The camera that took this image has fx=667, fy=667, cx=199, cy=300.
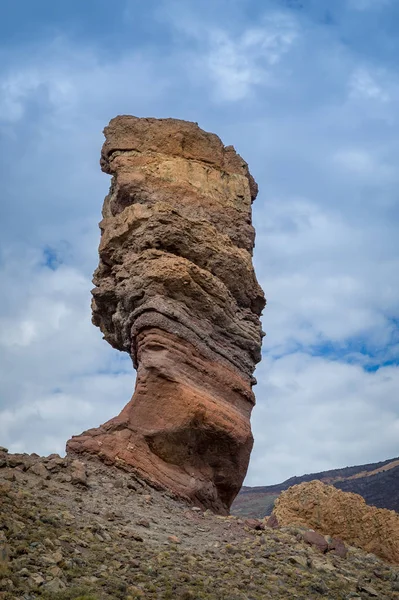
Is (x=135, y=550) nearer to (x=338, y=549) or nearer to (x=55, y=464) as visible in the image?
(x=55, y=464)

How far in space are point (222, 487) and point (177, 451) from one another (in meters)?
2.07

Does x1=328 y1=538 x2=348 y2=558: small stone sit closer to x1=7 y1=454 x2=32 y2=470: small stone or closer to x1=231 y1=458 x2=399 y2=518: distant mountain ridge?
x1=7 y1=454 x2=32 y2=470: small stone

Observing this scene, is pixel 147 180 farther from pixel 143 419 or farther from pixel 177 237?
pixel 143 419

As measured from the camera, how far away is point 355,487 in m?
60.7

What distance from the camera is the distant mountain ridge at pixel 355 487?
5406cm

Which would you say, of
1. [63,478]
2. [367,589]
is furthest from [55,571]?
[367,589]

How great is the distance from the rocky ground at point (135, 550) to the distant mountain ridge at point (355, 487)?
36102mm

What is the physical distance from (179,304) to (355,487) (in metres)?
48.6

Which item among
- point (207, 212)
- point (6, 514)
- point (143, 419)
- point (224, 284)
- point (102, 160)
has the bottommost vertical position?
point (6, 514)

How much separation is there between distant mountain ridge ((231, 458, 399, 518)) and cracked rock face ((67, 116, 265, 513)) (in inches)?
1281

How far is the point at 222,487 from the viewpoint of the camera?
17391 millimetres

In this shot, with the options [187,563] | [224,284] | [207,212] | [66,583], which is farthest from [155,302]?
[66,583]

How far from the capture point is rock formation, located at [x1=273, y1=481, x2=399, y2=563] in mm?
18312

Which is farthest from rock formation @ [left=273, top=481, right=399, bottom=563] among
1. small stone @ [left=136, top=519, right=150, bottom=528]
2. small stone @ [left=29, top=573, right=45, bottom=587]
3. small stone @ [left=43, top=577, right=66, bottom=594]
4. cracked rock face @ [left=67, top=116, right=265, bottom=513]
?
small stone @ [left=29, top=573, right=45, bottom=587]
